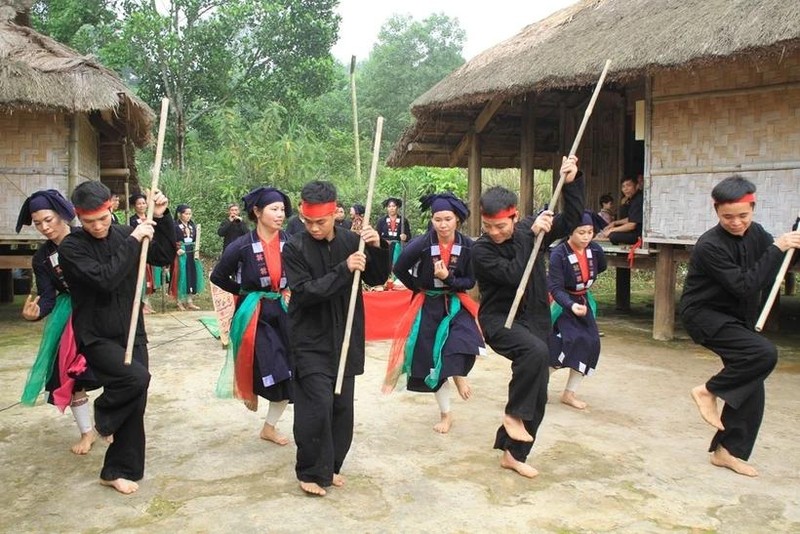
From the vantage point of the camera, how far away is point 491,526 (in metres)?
3.57

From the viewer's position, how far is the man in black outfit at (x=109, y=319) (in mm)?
3924

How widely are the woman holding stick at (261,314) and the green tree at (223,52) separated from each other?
16.4 metres

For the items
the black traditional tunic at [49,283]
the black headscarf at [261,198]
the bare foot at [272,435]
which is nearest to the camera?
the black traditional tunic at [49,283]

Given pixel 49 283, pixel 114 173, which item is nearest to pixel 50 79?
pixel 114 173

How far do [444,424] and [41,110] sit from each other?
6802mm

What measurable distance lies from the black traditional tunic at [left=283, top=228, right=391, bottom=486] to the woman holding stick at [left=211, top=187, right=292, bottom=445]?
765 millimetres

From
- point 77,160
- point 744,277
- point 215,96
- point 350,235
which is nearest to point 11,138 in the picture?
point 77,160

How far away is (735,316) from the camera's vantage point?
4254 millimetres

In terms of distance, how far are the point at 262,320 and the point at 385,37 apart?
116ft

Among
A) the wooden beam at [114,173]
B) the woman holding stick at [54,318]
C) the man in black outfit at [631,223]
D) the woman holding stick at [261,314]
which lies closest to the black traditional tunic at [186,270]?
the wooden beam at [114,173]

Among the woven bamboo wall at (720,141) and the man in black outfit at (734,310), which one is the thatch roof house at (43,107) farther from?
the man in black outfit at (734,310)

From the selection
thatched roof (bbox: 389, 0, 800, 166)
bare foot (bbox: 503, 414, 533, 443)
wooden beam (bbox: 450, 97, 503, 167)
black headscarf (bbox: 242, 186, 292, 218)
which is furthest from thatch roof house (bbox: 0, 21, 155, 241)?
bare foot (bbox: 503, 414, 533, 443)

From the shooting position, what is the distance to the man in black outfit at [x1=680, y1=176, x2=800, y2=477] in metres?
4.05

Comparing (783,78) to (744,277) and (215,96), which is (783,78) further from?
(215,96)
